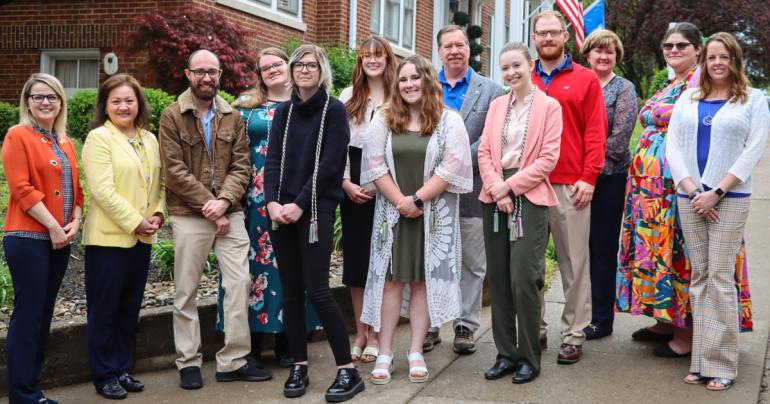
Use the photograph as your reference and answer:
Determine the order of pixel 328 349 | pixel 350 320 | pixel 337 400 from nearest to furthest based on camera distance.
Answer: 1. pixel 337 400
2. pixel 328 349
3. pixel 350 320

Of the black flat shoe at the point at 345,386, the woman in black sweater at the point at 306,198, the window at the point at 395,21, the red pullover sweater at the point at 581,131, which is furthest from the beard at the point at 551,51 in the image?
the window at the point at 395,21

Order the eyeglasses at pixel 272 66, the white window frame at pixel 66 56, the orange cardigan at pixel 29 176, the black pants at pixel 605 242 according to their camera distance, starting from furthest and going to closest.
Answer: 1. the white window frame at pixel 66 56
2. the black pants at pixel 605 242
3. the eyeglasses at pixel 272 66
4. the orange cardigan at pixel 29 176

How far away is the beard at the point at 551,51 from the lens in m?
5.64

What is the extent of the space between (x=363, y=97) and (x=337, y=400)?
2029 mm

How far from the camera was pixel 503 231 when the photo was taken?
527cm

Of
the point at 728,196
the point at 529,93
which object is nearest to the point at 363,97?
the point at 529,93

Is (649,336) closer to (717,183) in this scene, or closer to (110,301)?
(717,183)

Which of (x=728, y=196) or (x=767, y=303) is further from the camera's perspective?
(x=767, y=303)

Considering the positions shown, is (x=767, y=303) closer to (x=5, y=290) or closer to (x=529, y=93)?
(x=529, y=93)

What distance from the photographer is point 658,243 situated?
557 cm

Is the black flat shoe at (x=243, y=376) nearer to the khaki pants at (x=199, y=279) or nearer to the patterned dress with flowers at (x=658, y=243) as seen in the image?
the khaki pants at (x=199, y=279)

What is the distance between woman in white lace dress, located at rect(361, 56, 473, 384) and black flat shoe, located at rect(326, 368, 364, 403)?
0.68ft

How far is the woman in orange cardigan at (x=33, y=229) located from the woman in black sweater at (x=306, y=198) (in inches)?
47.3

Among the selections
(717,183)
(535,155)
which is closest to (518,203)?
(535,155)
